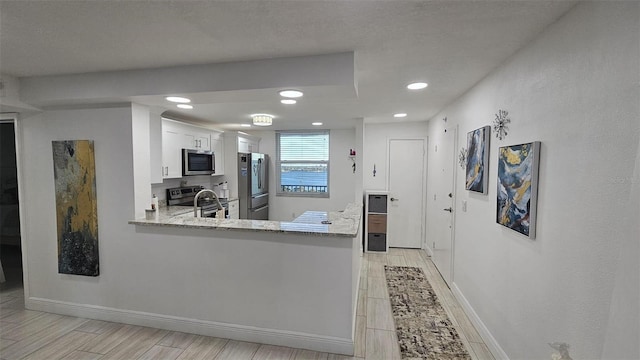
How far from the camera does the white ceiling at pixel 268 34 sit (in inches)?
53.8

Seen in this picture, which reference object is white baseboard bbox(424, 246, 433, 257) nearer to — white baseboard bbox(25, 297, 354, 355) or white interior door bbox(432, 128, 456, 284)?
white interior door bbox(432, 128, 456, 284)

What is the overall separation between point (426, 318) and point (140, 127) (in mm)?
3376

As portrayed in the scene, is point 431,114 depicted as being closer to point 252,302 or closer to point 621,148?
point 621,148

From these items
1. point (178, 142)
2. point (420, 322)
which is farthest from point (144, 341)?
point (178, 142)

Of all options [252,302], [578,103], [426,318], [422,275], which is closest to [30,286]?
[252,302]

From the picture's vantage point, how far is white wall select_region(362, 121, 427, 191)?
199 inches

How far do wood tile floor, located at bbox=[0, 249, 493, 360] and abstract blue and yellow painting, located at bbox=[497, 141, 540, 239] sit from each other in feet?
3.85

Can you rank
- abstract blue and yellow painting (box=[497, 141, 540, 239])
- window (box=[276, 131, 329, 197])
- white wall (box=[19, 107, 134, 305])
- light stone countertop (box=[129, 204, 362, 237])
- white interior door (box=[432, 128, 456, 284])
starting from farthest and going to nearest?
window (box=[276, 131, 329, 197])
white interior door (box=[432, 128, 456, 284])
white wall (box=[19, 107, 134, 305])
light stone countertop (box=[129, 204, 362, 237])
abstract blue and yellow painting (box=[497, 141, 540, 239])

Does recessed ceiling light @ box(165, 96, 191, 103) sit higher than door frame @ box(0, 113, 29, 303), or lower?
higher

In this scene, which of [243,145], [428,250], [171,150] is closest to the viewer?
[171,150]

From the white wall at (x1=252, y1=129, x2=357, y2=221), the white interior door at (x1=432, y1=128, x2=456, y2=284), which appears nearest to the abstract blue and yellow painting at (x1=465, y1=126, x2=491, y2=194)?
the white interior door at (x1=432, y1=128, x2=456, y2=284)

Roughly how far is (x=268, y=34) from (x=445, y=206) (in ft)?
10.1

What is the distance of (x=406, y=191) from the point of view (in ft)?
16.6

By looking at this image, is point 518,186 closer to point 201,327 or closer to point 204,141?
point 201,327
